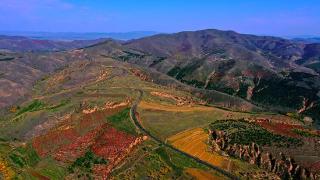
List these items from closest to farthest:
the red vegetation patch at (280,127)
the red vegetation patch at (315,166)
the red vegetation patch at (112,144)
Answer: the red vegetation patch at (315,166) → the red vegetation patch at (112,144) → the red vegetation patch at (280,127)

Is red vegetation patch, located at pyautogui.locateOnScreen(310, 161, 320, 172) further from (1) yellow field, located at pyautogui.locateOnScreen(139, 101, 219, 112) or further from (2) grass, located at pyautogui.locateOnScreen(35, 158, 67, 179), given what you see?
(2) grass, located at pyautogui.locateOnScreen(35, 158, 67, 179)

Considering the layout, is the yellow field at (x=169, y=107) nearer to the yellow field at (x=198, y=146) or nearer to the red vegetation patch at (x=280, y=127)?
the red vegetation patch at (x=280, y=127)

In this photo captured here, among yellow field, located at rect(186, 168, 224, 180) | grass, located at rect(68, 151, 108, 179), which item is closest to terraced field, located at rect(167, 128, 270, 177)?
yellow field, located at rect(186, 168, 224, 180)

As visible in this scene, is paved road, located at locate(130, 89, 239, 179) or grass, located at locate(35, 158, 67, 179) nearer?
paved road, located at locate(130, 89, 239, 179)

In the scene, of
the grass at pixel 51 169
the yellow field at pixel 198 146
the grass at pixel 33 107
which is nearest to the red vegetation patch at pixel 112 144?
the grass at pixel 51 169

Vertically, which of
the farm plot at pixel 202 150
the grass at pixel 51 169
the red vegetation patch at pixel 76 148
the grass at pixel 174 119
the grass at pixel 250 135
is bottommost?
the grass at pixel 51 169

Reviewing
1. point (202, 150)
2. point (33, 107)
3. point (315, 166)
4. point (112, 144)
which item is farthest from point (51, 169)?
point (33, 107)

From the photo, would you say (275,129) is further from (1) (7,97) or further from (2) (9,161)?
(1) (7,97)
